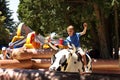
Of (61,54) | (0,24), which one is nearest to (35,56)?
(61,54)

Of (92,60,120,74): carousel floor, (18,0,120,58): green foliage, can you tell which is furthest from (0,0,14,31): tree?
(92,60,120,74): carousel floor

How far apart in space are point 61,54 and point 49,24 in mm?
21990

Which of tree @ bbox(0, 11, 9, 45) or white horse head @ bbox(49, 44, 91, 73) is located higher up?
white horse head @ bbox(49, 44, 91, 73)

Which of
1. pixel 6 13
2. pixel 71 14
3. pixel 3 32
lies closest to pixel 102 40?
pixel 71 14

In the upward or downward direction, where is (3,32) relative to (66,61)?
downward

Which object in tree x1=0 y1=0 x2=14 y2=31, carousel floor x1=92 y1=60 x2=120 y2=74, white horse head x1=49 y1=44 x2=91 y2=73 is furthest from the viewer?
tree x1=0 y1=0 x2=14 y2=31

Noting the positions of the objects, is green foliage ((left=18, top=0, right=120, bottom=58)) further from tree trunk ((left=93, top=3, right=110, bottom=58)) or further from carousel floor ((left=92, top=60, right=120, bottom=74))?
carousel floor ((left=92, top=60, right=120, bottom=74))

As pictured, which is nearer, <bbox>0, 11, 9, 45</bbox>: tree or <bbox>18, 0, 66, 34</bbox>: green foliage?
→ <bbox>18, 0, 66, 34</bbox>: green foliage

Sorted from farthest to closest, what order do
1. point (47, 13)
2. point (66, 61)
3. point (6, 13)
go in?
1. point (6, 13)
2. point (47, 13)
3. point (66, 61)

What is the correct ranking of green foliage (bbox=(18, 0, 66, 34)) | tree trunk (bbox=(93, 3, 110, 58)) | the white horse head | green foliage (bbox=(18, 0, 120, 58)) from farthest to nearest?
1. tree trunk (bbox=(93, 3, 110, 58))
2. green foliage (bbox=(18, 0, 66, 34))
3. green foliage (bbox=(18, 0, 120, 58))
4. the white horse head

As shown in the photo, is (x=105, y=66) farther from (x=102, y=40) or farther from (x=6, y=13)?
(x=6, y=13)

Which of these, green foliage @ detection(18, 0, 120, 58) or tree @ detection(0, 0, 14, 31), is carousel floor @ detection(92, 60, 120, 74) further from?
tree @ detection(0, 0, 14, 31)

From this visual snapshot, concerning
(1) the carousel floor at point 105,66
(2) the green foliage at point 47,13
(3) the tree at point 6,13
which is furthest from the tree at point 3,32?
(1) the carousel floor at point 105,66

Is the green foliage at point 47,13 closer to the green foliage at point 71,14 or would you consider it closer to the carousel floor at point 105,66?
the green foliage at point 71,14
